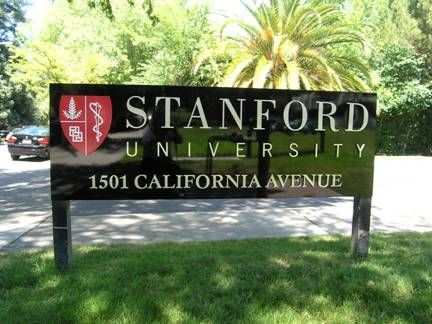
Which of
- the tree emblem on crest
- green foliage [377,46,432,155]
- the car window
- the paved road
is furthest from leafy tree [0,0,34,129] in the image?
the tree emblem on crest

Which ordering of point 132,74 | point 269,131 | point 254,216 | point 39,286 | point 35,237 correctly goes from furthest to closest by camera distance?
1. point 132,74
2. point 254,216
3. point 35,237
4. point 269,131
5. point 39,286

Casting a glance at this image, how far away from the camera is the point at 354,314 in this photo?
3.44 m

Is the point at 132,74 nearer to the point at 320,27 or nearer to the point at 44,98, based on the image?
the point at 44,98

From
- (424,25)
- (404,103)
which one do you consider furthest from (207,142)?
(424,25)

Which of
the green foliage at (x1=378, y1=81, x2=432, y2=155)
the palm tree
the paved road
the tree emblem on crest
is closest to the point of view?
the tree emblem on crest

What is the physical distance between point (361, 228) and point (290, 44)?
10.1 m

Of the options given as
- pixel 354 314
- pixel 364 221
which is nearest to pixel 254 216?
pixel 364 221

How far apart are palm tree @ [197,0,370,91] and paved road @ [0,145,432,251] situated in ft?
17.5

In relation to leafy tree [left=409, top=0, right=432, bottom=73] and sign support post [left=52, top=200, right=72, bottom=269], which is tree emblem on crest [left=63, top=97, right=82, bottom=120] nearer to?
sign support post [left=52, top=200, right=72, bottom=269]

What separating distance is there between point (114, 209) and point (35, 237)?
6.05ft

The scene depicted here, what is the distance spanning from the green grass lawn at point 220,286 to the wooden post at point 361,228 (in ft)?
0.51

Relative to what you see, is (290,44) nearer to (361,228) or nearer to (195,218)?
(195,218)

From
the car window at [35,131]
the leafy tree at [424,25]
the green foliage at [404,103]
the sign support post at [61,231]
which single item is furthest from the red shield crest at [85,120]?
the leafy tree at [424,25]

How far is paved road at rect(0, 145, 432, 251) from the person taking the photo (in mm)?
5992
